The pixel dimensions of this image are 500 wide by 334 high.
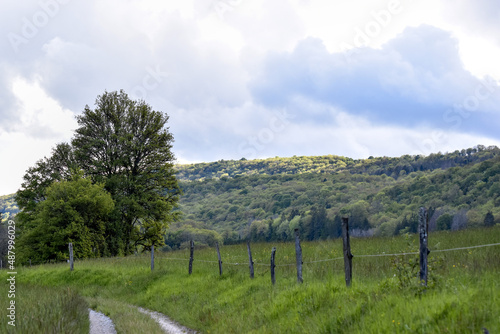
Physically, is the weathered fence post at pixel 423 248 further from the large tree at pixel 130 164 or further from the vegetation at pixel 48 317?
the large tree at pixel 130 164

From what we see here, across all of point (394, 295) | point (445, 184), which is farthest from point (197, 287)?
point (445, 184)

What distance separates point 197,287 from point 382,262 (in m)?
7.96

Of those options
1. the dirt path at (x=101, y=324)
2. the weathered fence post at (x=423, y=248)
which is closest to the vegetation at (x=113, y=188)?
the dirt path at (x=101, y=324)

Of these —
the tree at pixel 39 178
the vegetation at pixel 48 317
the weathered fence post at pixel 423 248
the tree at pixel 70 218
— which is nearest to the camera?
the weathered fence post at pixel 423 248

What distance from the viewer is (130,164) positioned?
38.9 m

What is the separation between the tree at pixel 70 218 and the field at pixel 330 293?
606 inches

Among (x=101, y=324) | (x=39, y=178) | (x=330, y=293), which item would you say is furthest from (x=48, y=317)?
(x=39, y=178)

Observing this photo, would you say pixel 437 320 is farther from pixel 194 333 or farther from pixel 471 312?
pixel 194 333

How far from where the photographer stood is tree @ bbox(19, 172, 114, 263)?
35.3 metres

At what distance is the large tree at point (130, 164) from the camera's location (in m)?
38.2

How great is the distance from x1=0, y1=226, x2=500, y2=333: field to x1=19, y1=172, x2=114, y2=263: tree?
50.5 ft

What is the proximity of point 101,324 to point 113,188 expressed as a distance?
2743 cm

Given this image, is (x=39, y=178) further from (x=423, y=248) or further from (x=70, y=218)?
(x=423, y=248)

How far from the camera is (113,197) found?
127ft
